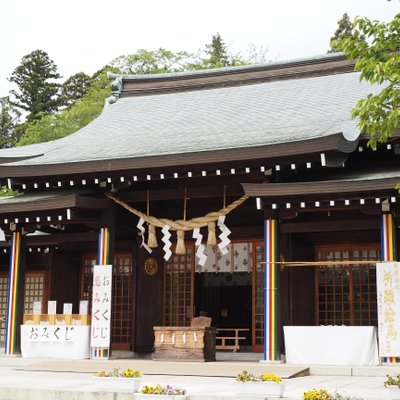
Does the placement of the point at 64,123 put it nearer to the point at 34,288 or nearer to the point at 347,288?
the point at 34,288

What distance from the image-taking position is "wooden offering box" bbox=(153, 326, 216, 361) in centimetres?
1424

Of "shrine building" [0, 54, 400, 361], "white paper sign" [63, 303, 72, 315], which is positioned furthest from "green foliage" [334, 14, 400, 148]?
"white paper sign" [63, 303, 72, 315]

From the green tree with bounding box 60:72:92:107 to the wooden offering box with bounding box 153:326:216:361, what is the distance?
1267 inches

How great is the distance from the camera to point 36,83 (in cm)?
4409

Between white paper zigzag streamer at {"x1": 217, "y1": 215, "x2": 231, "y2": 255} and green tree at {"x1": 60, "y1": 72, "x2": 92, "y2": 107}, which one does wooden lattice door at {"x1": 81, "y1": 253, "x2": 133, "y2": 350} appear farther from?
green tree at {"x1": 60, "y1": 72, "x2": 92, "y2": 107}

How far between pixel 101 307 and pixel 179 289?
8.39 ft

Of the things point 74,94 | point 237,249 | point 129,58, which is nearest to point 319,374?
point 237,249

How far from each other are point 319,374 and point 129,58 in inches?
1213

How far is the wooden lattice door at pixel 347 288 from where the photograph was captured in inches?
611

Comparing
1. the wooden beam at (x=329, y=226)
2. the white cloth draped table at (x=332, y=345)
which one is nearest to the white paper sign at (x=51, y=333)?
the white cloth draped table at (x=332, y=345)

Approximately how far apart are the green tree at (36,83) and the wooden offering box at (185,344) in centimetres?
3156

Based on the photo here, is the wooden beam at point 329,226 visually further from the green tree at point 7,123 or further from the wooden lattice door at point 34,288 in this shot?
the green tree at point 7,123

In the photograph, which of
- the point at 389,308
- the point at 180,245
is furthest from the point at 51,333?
the point at 389,308

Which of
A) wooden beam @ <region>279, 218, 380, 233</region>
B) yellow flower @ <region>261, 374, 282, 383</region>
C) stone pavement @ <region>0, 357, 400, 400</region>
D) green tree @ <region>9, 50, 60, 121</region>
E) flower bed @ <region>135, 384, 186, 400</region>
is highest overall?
green tree @ <region>9, 50, 60, 121</region>
